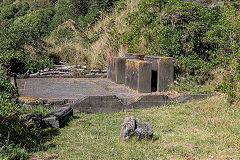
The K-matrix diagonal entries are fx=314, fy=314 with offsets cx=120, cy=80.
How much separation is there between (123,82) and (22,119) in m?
4.61

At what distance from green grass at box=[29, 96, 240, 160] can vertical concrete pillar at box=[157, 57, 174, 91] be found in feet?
5.07

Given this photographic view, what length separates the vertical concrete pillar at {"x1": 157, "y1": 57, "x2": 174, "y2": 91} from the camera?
8.31 meters

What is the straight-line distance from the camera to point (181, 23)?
10039 millimetres

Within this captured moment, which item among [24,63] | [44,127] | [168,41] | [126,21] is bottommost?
[44,127]

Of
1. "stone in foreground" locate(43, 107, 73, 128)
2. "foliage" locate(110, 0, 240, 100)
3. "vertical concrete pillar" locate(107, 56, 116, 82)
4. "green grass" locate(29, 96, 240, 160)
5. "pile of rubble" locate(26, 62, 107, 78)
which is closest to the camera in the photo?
"green grass" locate(29, 96, 240, 160)

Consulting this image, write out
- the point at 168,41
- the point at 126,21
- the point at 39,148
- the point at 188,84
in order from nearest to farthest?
the point at 39,148 < the point at 188,84 < the point at 168,41 < the point at 126,21

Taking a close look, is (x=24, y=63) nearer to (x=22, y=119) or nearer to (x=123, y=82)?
(x=123, y=82)

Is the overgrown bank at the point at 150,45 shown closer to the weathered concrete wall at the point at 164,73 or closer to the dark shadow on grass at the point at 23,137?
the dark shadow on grass at the point at 23,137

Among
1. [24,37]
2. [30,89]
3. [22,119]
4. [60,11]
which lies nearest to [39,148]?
[22,119]

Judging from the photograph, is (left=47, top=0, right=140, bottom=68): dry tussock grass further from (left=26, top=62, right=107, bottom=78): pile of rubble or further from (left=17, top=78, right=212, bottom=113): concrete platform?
(left=17, top=78, right=212, bottom=113): concrete platform

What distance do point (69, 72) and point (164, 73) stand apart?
15.5 ft

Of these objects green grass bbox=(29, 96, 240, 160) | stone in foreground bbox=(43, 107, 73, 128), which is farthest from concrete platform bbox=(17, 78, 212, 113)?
stone in foreground bbox=(43, 107, 73, 128)

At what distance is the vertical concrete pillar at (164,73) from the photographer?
8.31 meters

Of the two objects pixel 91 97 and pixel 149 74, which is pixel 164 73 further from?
pixel 91 97
